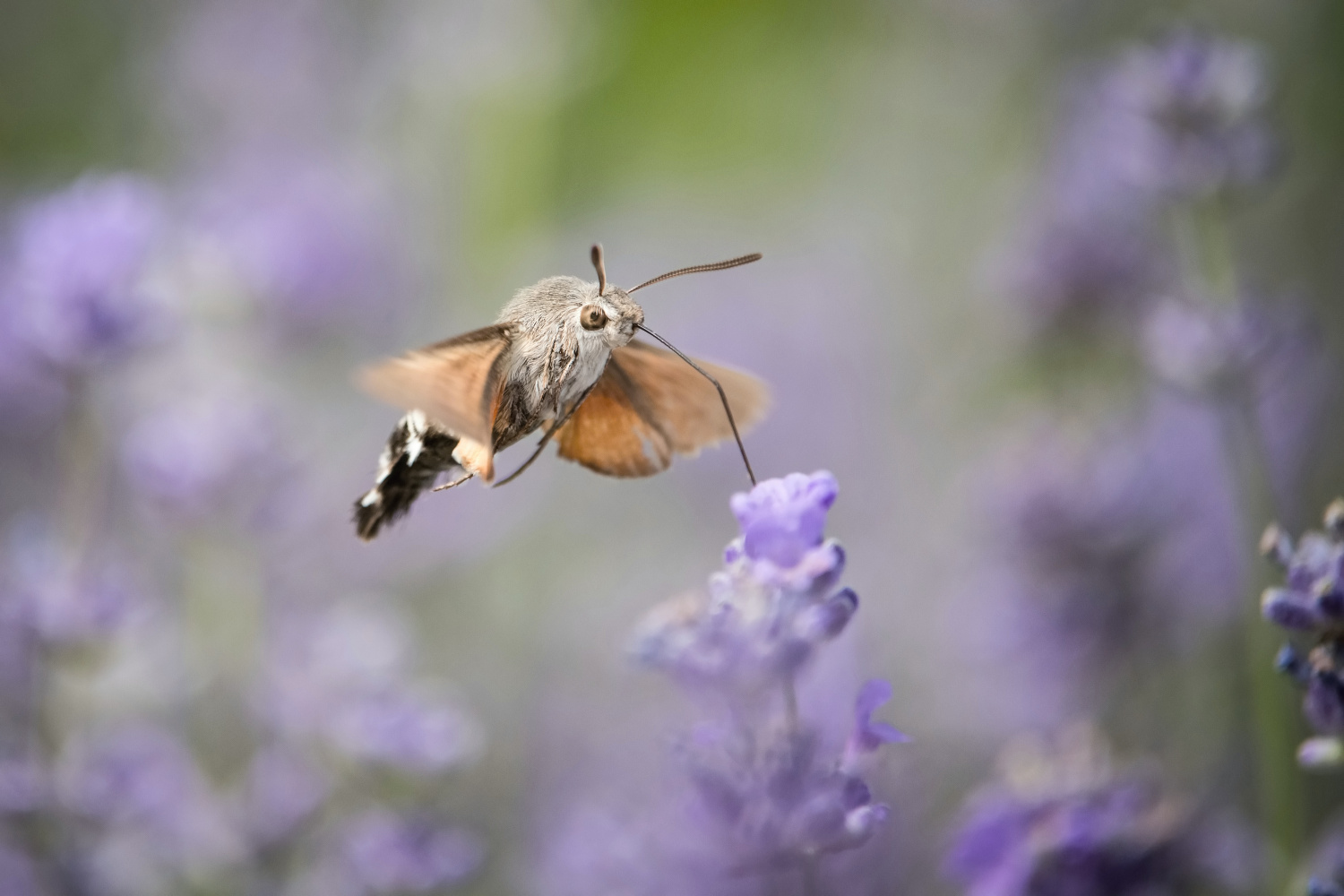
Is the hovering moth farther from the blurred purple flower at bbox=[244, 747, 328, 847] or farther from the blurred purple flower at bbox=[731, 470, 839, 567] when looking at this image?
the blurred purple flower at bbox=[244, 747, 328, 847]

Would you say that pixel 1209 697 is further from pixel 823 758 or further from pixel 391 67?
pixel 391 67

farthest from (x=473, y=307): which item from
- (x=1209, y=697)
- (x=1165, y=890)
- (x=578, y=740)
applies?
(x=1165, y=890)

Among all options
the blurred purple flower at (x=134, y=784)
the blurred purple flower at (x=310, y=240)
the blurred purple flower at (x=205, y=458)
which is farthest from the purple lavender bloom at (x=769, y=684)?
the blurred purple flower at (x=310, y=240)

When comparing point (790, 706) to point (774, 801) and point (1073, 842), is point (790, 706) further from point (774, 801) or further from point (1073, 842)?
point (1073, 842)

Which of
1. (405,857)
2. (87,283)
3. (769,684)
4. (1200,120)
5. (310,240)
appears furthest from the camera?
(310,240)

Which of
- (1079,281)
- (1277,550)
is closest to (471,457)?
(1277,550)

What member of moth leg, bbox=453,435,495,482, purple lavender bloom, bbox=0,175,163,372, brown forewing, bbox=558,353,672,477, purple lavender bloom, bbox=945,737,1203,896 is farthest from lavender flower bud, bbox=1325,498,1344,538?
purple lavender bloom, bbox=0,175,163,372

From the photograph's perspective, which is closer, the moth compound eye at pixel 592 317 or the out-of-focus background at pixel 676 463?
the moth compound eye at pixel 592 317

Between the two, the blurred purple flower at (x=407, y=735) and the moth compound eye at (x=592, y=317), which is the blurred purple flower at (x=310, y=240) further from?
the moth compound eye at (x=592, y=317)
